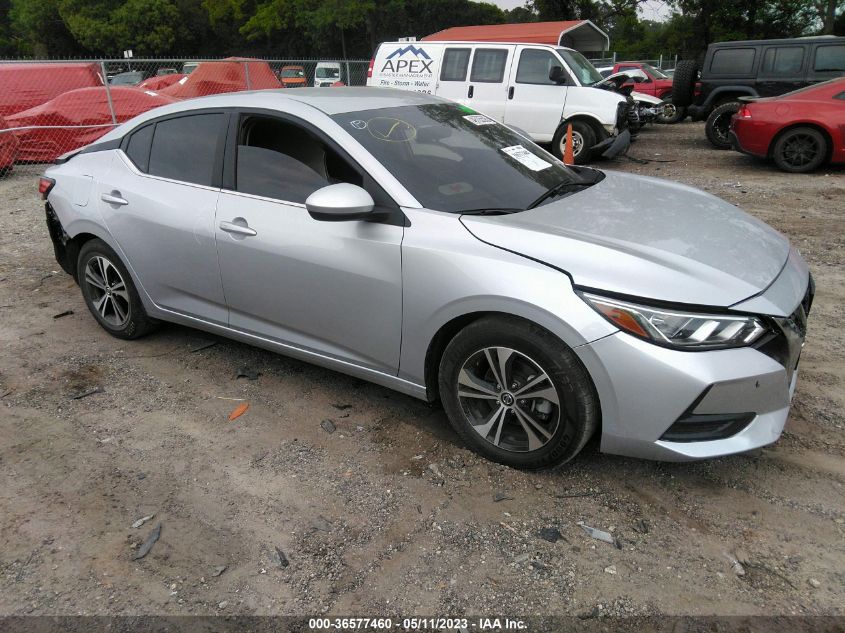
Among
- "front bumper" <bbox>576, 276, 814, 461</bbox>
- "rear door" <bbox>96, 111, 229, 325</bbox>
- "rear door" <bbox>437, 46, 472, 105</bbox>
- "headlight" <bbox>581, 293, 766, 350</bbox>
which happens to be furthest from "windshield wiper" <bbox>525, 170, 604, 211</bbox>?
"rear door" <bbox>437, 46, 472, 105</bbox>

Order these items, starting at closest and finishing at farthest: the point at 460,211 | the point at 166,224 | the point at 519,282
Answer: the point at 519,282 < the point at 460,211 < the point at 166,224

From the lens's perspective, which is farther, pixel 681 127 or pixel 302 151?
pixel 681 127

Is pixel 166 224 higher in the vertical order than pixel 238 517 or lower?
higher

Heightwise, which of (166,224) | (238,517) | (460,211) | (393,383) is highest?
(460,211)

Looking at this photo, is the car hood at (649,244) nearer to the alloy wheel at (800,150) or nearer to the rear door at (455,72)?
the alloy wheel at (800,150)

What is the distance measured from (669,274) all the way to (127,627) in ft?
7.77

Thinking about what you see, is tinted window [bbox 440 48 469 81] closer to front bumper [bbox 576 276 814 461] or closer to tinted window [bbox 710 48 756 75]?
tinted window [bbox 710 48 756 75]

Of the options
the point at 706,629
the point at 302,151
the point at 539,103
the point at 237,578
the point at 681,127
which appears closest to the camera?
the point at 706,629

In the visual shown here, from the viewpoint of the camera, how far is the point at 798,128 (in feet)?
32.2

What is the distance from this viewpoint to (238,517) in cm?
285

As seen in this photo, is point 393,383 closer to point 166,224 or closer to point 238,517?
point 238,517

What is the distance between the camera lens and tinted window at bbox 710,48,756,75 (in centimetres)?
1239

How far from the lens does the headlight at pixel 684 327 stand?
→ 99.7 inches

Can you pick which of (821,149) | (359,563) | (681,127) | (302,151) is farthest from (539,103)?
(359,563)
